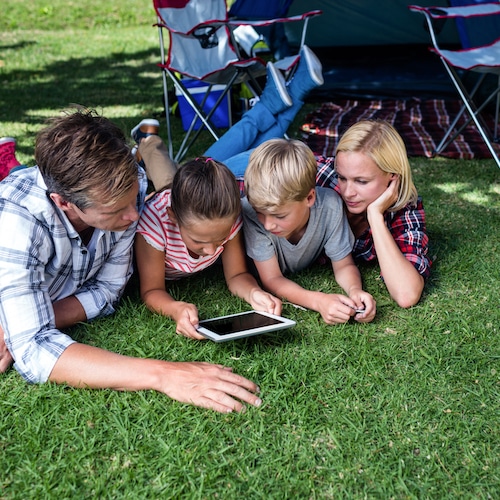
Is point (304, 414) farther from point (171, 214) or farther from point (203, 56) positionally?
point (203, 56)

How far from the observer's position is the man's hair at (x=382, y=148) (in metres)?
2.74

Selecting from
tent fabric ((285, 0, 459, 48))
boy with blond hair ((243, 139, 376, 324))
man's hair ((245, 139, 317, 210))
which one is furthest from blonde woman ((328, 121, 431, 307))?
tent fabric ((285, 0, 459, 48))

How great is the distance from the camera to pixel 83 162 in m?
2.11

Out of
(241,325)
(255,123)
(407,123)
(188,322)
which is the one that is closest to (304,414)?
(241,325)

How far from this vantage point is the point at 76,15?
456 inches

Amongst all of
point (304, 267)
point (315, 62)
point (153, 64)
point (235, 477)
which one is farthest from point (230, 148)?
point (153, 64)

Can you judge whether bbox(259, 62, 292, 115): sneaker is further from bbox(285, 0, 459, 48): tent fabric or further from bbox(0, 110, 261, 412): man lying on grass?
bbox(285, 0, 459, 48): tent fabric

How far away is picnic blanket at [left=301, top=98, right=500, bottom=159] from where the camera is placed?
4887 mm

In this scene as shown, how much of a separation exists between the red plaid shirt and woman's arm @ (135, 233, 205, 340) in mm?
894

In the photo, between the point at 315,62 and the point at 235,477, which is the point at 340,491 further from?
the point at 315,62

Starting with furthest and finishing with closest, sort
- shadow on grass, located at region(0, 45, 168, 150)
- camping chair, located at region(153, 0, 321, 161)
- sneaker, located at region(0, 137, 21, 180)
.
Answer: shadow on grass, located at region(0, 45, 168, 150) → camping chair, located at region(153, 0, 321, 161) → sneaker, located at region(0, 137, 21, 180)

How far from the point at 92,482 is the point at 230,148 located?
7.70ft

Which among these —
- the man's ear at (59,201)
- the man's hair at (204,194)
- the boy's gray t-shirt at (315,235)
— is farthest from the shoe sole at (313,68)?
the man's ear at (59,201)

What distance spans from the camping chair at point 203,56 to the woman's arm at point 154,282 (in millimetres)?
1809
